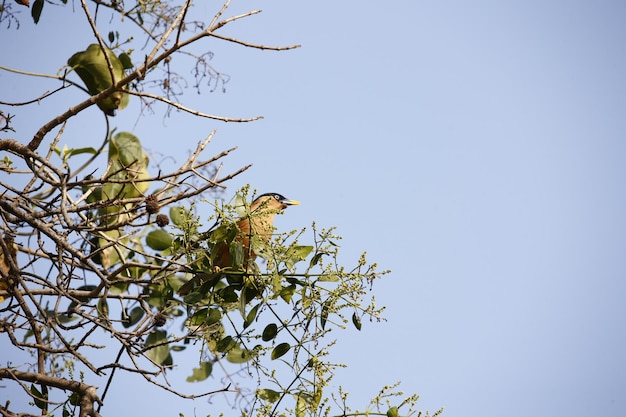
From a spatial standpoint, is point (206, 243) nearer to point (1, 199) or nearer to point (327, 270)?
point (327, 270)

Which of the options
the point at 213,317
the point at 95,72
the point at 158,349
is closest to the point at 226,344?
the point at 213,317

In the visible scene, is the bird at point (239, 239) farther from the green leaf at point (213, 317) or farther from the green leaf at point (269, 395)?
the green leaf at point (269, 395)

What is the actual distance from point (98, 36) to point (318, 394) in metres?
1.27

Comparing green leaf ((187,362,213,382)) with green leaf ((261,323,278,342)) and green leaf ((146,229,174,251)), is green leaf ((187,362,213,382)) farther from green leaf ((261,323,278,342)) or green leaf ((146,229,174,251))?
green leaf ((261,323,278,342))

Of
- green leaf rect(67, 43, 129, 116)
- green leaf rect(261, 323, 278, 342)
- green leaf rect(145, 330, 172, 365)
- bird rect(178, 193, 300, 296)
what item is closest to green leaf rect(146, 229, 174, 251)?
green leaf rect(145, 330, 172, 365)

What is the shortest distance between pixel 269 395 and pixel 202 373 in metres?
1.21

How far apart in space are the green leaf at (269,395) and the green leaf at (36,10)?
179 cm

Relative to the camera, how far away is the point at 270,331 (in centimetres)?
256

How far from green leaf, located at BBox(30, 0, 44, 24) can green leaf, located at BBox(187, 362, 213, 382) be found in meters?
1.62

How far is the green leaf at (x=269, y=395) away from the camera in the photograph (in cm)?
248

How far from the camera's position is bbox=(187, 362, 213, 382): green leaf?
3.60 metres

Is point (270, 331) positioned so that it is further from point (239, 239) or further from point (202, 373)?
point (202, 373)

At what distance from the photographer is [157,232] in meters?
3.56

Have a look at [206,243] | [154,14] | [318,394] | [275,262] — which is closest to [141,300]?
[206,243]
